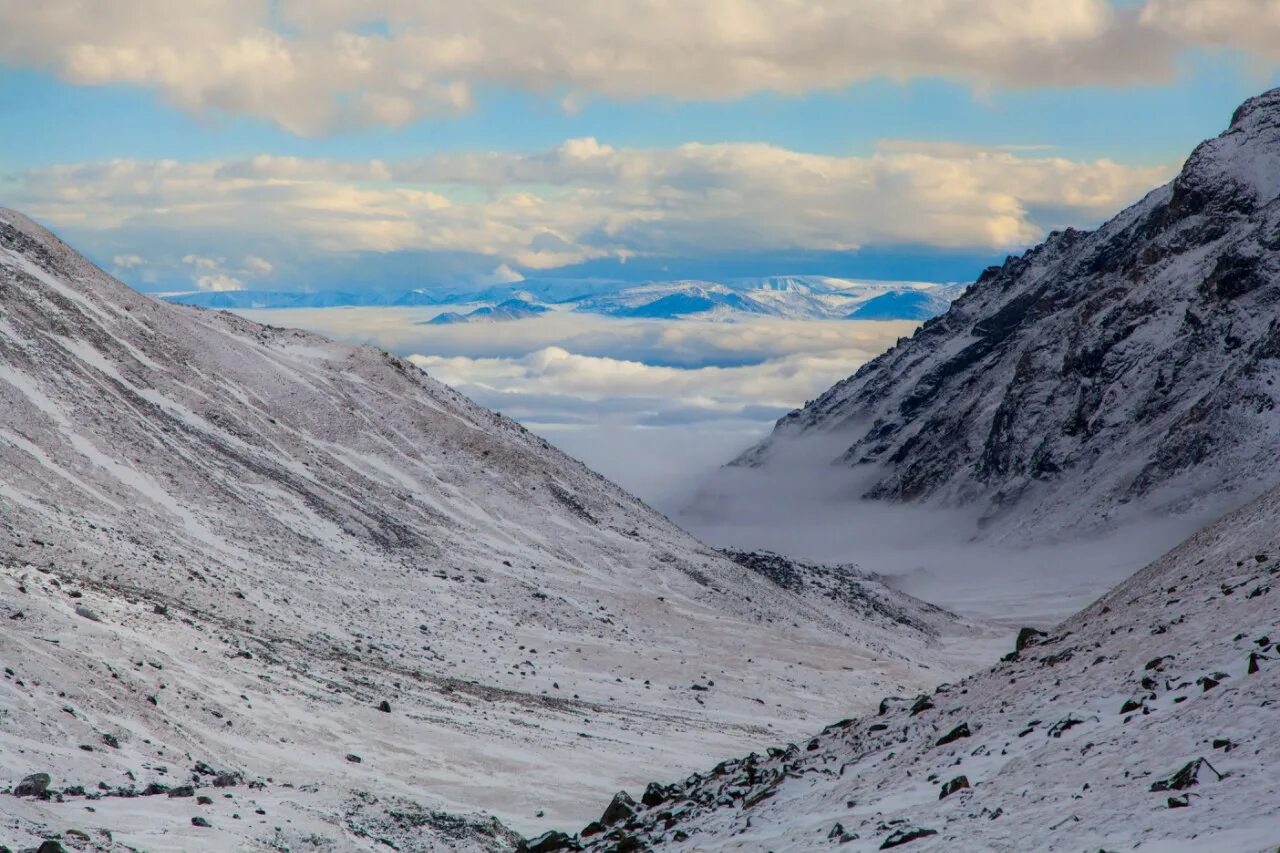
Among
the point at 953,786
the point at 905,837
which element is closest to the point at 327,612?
the point at 953,786

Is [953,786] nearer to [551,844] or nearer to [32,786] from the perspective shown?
[551,844]

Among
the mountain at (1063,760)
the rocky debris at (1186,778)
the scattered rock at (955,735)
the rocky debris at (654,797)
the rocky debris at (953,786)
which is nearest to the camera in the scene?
the mountain at (1063,760)

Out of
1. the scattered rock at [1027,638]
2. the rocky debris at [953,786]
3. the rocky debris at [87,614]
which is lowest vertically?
the rocky debris at [87,614]

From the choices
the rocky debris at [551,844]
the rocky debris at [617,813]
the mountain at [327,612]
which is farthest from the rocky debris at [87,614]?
the rocky debris at [617,813]

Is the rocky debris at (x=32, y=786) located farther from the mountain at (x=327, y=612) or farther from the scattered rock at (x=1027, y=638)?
the scattered rock at (x=1027, y=638)

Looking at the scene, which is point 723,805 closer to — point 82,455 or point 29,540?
point 29,540

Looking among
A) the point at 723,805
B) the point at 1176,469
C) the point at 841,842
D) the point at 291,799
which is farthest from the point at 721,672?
the point at 1176,469
